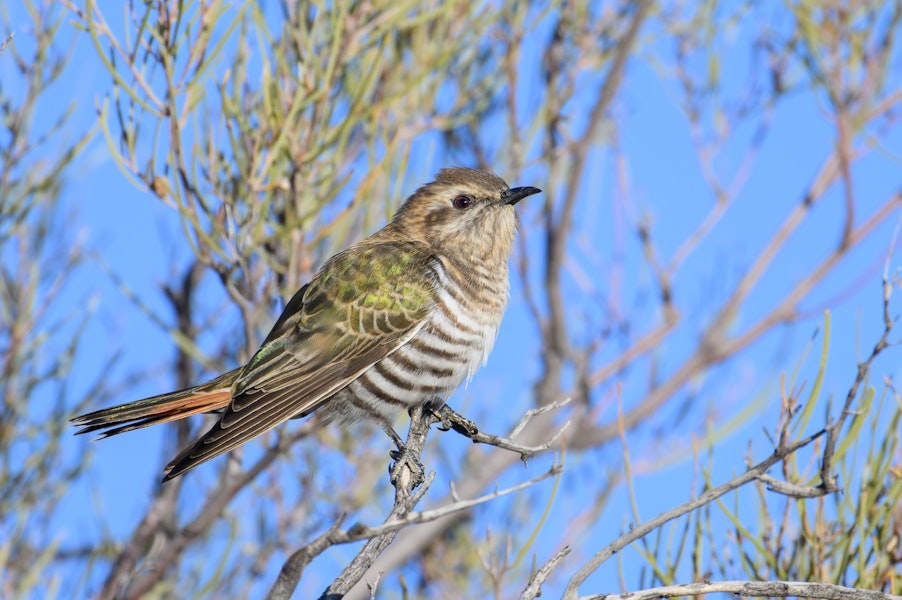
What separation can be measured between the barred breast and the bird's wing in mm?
54

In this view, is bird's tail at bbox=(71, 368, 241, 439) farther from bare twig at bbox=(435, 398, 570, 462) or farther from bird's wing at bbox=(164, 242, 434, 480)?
bare twig at bbox=(435, 398, 570, 462)

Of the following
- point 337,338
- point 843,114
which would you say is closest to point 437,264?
point 337,338

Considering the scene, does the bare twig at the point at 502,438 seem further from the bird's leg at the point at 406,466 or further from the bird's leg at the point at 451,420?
the bird's leg at the point at 406,466

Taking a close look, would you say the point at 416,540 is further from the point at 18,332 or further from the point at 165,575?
the point at 18,332

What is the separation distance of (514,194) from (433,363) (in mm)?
1105

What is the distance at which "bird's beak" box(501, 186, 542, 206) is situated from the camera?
4938 mm

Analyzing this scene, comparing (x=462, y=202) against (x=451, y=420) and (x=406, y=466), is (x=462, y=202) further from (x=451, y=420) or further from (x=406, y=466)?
(x=406, y=466)

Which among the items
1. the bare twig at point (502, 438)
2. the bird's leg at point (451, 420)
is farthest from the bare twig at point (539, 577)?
the bird's leg at point (451, 420)

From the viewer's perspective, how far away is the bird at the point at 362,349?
13.9 feet

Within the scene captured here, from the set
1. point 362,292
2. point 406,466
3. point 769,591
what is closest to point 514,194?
point 362,292

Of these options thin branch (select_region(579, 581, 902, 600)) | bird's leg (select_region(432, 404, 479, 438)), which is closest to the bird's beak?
bird's leg (select_region(432, 404, 479, 438))

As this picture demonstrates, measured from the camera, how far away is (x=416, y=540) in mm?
5809

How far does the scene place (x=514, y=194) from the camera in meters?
5.03

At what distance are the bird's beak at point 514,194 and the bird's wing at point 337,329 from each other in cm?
59
